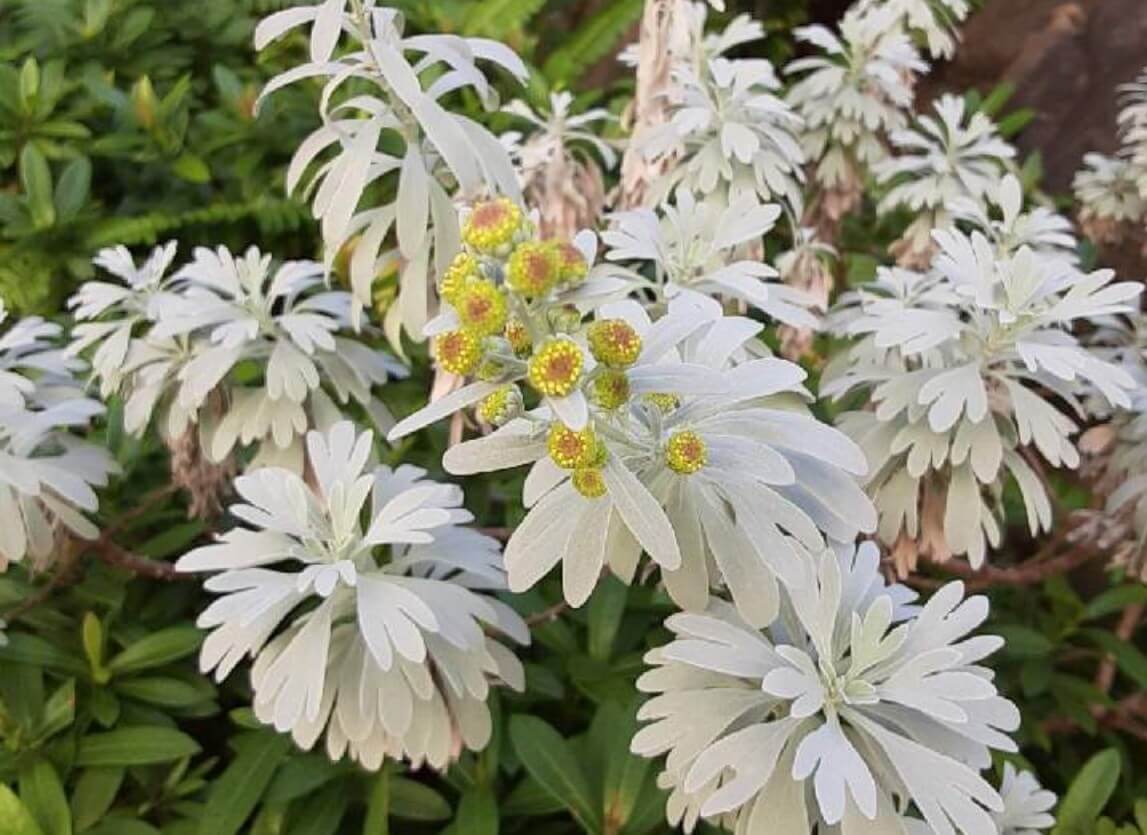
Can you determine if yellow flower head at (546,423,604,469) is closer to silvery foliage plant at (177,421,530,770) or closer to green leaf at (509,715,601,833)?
silvery foliage plant at (177,421,530,770)

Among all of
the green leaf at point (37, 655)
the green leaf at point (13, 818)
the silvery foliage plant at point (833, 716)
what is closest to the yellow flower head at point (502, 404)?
the silvery foliage plant at point (833, 716)

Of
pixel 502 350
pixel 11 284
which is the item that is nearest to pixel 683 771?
pixel 502 350

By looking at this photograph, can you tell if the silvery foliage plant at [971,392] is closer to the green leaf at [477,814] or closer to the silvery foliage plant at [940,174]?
the silvery foliage plant at [940,174]

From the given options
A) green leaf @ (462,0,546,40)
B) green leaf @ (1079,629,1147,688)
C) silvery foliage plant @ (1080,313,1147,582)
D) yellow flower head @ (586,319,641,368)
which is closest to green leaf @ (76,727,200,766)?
yellow flower head @ (586,319,641,368)

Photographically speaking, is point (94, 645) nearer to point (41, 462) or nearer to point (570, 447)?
point (41, 462)

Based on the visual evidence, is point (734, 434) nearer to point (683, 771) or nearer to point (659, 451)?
point (659, 451)

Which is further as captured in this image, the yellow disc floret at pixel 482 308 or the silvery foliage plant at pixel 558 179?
the silvery foliage plant at pixel 558 179
